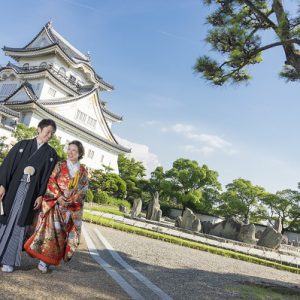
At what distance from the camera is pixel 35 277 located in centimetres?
405

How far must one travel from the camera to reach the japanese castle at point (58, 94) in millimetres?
33469

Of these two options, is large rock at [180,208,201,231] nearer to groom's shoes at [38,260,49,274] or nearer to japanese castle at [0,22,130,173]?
groom's shoes at [38,260,49,274]

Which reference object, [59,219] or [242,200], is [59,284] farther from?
[242,200]

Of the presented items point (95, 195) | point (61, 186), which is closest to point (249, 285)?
point (61, 186)

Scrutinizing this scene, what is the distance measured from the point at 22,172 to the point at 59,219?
812 millimetres

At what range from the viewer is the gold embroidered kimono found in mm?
4445

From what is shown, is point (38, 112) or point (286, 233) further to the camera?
point (286, 233)

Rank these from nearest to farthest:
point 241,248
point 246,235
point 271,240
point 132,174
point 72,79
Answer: point 241,248 < point 271,240 < point 246,235 < point 72,79 < point 132,174

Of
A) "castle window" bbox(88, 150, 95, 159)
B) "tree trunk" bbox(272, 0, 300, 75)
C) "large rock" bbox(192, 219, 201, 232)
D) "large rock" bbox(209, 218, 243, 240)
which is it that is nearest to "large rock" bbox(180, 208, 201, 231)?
"large rock" bbox(192, 219, 201, 232)

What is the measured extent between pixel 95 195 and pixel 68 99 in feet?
35.9

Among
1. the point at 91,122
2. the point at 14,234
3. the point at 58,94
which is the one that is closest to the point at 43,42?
the point at 58,94

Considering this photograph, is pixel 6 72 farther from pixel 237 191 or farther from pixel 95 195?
pixel 237 191

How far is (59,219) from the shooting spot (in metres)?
4.66

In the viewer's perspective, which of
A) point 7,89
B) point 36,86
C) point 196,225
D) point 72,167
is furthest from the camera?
point 7,89
